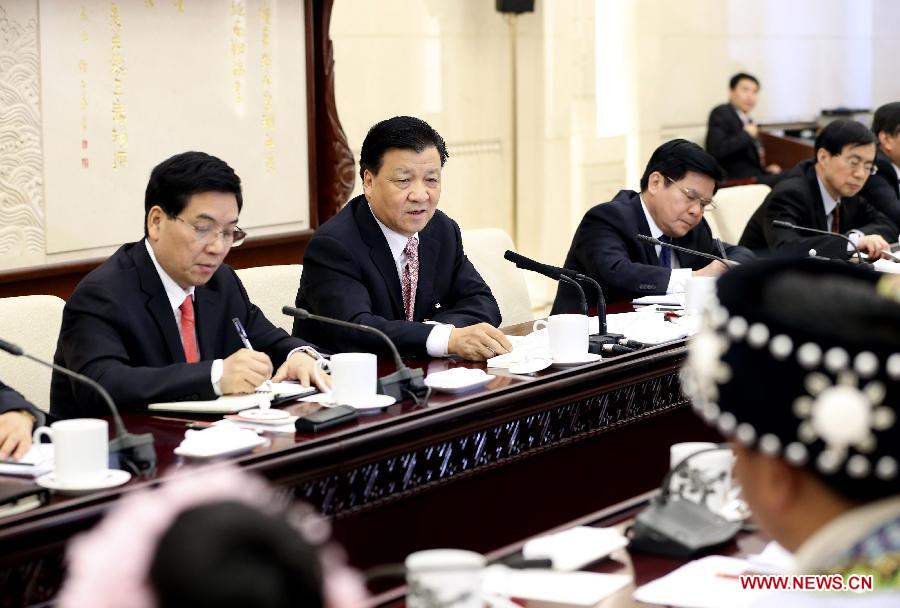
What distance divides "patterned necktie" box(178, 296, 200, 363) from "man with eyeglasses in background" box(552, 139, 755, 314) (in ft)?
5.21

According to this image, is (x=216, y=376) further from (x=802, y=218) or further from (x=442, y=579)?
(x=802, y=218)

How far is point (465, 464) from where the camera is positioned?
2.79m

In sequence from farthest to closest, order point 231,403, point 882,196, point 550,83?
point 550,83 → point 882,196 → point 231,403

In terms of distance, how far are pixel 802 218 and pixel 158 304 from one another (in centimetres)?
316

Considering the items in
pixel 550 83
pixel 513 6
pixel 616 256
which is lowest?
pixel 616 256

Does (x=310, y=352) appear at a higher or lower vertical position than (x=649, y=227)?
lower

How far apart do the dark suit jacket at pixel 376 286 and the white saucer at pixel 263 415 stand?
2.57ft

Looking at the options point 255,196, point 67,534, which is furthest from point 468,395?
point 255,196

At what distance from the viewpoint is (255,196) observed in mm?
5285

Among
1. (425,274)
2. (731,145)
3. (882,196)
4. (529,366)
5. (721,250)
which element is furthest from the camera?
(731,145)

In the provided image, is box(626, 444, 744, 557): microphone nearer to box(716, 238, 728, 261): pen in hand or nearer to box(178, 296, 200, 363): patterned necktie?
box(178, 296, 200, 363): patterned necktie

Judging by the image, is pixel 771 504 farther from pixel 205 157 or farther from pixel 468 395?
pixel 205 157

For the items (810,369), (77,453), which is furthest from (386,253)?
(810,369)

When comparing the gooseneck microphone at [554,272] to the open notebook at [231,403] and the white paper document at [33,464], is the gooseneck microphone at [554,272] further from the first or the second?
the white paper document at [33,464]
